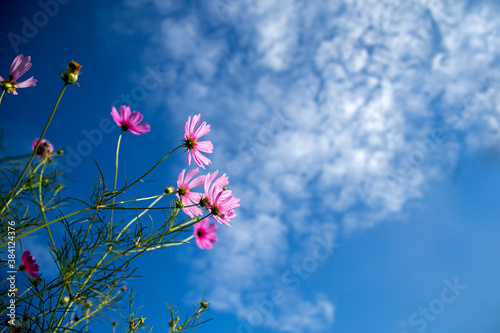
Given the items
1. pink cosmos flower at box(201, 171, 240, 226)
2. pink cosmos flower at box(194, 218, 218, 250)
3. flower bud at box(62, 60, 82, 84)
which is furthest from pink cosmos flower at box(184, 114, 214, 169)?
flower bud at box(62, 60, 82, 84)

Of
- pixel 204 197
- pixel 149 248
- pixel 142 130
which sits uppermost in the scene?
pixel 142 130

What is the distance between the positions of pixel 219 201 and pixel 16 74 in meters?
0.70

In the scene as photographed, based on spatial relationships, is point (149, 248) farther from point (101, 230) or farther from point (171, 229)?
point (101, 230)

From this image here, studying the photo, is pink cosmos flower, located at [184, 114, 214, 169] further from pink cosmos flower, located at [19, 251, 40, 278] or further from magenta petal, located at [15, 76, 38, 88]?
pink cosmos flower, located at [19, 251, 40, 278]

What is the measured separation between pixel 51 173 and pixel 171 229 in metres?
0.53

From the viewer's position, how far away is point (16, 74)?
87cm

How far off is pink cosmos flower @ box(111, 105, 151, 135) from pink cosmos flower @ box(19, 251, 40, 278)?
534mm

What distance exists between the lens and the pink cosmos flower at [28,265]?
3.17 ft

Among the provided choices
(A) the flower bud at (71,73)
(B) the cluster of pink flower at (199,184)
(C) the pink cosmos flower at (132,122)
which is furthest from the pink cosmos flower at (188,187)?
(A) the flower bud at (71,73)

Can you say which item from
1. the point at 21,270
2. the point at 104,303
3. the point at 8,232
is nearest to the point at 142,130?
the point at 8,232

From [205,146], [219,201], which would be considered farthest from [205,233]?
[205,146]

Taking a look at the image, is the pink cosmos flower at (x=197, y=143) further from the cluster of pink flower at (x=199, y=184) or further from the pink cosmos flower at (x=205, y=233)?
the pink cosmos flower at (x=205, y=233)

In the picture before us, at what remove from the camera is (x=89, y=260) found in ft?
3.44

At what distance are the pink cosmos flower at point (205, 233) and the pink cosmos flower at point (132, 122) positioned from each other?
35 cm
